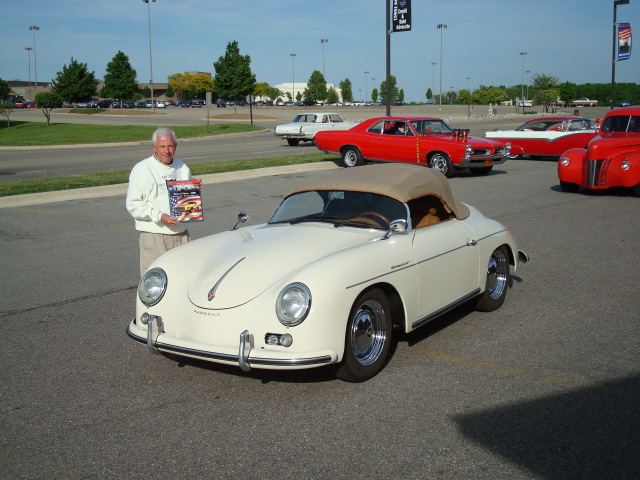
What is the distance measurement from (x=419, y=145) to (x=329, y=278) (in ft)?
46.5

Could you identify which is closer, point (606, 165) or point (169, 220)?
point (169, 220)

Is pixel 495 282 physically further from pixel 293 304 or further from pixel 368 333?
pixel 293 304

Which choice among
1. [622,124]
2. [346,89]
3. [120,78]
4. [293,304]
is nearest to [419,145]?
[622,124]

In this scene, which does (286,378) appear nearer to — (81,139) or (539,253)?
(539,253)

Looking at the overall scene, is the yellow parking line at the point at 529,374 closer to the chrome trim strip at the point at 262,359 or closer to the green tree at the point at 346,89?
the chrome trim strip at the point at 262,359

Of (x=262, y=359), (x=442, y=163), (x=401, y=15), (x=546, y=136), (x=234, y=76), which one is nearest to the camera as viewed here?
(x=262, y=359)

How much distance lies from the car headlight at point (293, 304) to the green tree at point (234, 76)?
5329 centimetres

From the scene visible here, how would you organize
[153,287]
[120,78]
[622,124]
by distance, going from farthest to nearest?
[120,78]
[622,124]
[153,287]

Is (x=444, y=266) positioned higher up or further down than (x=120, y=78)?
further down

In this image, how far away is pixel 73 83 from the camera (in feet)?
207

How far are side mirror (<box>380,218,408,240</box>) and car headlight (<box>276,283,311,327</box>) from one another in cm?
101

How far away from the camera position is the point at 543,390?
434 centimetres

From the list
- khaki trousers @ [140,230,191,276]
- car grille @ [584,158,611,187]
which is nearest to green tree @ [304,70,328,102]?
car grille @ [584,158,611,187]

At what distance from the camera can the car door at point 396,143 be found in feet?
59.2
